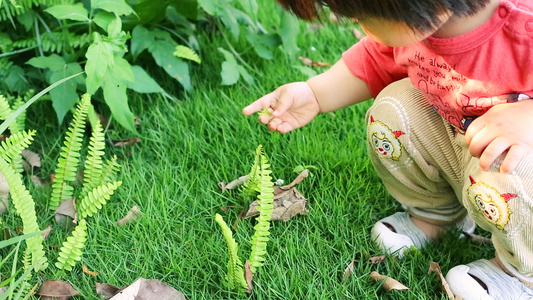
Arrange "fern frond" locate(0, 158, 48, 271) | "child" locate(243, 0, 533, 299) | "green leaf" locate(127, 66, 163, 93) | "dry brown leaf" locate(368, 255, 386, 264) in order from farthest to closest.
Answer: "green leaf" locate(127, 66, 163, 93)
"dry brown leaf" locate(368, 255, 386, 264)
"fern frond" locate(0, 158, 48, 271)
"child" locate(243, 0, 533, 299)

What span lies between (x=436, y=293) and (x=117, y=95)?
3.82 ft

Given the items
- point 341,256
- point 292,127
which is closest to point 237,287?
point 341,256

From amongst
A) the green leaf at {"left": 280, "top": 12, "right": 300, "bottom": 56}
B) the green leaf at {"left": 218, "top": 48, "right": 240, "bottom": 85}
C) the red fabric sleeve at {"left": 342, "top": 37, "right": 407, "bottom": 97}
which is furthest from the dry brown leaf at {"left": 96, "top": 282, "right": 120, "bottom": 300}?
the green leaf at {"left": 280, "top": 12, "right": 300, "bottom": 56}

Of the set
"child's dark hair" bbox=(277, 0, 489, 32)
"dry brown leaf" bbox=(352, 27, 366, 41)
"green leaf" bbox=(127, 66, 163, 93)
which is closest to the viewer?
"child's dark hair" bbox=(277, 0, 489, 32)

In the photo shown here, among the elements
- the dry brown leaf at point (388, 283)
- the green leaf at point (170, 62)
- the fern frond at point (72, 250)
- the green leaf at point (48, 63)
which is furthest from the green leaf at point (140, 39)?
the dry brown leaf at point (388, 283)

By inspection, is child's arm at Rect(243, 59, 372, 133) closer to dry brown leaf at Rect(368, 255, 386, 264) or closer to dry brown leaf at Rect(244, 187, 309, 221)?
dry brown leaf at Rect(244, 187, 309, 221)

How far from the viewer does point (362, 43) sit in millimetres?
1931

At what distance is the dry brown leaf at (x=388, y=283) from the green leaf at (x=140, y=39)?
125 centimetres

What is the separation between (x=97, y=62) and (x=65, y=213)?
468 mm

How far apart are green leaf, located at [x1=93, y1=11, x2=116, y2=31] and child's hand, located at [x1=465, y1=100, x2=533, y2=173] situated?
1.23 metres

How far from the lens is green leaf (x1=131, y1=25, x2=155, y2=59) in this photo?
2408mm

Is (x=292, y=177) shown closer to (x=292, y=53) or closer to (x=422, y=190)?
(x=422, y=190)

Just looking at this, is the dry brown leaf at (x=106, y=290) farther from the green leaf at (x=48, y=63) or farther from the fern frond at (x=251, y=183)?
the green leaf at (x=48, y=63)

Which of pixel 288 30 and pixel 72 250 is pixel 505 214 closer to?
pixel 72 250
